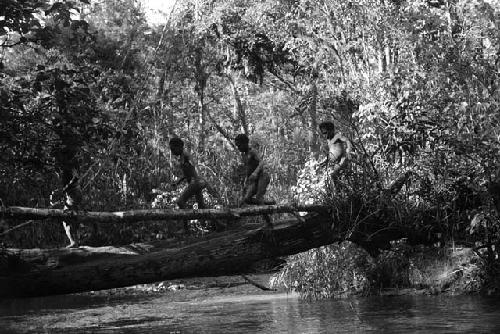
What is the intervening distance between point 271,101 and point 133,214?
3335 centimetres

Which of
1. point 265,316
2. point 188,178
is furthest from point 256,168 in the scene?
point 265,316

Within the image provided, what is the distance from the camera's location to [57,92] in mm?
10234

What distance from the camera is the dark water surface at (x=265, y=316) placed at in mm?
11320

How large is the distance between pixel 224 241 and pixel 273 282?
8010 millimetres

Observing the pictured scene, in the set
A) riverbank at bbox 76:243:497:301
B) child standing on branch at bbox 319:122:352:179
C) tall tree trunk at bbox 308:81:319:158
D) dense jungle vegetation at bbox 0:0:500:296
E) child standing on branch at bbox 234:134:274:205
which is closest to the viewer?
dense jungle vegetation at bbox 0:0:500:296

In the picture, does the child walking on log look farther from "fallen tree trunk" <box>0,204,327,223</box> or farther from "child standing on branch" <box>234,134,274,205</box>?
"fallen tree trunk" <box>0,204,327,223</box>

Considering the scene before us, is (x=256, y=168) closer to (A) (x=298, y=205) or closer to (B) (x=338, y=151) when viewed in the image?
(B) (x=338, y=151)

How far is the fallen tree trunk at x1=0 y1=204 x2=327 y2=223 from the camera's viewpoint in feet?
28.6

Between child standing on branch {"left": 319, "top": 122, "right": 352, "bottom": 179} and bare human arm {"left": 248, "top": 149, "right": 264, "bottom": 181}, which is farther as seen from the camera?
bare human arm {"left": 248, "top": 149, "right": 264, "bottom": 181}

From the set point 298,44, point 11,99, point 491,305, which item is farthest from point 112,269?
point 298,44

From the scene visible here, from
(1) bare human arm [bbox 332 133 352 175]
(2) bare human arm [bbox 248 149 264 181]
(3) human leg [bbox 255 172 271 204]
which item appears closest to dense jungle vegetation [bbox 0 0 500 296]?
(1) bare human arm [bbox 332 133 352 175]

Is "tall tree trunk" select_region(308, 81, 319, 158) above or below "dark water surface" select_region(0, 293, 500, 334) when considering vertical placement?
above

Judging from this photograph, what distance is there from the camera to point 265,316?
13.2m

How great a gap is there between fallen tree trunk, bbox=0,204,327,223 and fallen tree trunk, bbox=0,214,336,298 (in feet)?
1.26
